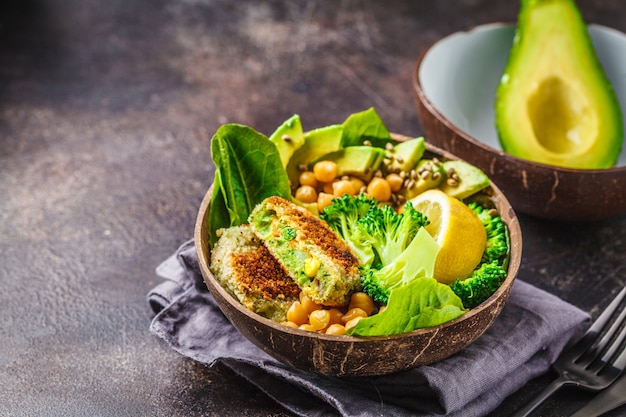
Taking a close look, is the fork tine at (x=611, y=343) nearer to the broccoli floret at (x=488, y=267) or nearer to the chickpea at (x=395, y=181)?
the broccoli floret at (x=488, y=267)

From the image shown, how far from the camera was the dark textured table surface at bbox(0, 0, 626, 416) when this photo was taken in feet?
5.10

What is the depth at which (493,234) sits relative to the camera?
5.16 feet

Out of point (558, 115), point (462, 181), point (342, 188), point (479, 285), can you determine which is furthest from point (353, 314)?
point (558, 115)

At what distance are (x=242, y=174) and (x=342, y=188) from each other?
221 millimetres

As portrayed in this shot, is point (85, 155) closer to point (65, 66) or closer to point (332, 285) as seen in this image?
point (65, 66)

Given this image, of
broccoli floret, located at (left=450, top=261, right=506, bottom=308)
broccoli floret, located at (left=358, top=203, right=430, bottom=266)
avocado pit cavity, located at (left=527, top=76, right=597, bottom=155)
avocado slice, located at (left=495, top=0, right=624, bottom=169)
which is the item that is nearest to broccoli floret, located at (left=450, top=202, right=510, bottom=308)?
broccoli floret, located at (left=450, top=261, right=506, bottom=308)

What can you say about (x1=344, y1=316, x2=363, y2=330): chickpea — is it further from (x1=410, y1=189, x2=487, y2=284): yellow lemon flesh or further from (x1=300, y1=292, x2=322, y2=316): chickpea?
(x1=410, y1=189, x2=487, y2=284): yellow lemon flesh

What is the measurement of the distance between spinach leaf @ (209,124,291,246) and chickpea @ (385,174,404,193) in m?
0.23

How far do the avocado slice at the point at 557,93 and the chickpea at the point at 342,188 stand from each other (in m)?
0.57

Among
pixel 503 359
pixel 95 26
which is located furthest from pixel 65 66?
pixel 503 359

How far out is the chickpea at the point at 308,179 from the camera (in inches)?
67.1

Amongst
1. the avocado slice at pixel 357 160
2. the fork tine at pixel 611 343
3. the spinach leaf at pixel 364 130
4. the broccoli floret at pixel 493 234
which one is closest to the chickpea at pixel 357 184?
the avocado slice at pixel 357 160

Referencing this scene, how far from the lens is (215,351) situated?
5.11ft

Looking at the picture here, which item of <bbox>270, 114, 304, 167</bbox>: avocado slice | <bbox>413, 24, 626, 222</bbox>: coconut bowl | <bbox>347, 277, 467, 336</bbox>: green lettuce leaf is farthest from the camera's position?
<bbox>413, 24, 626, 222</bbox>: coconut bowl
